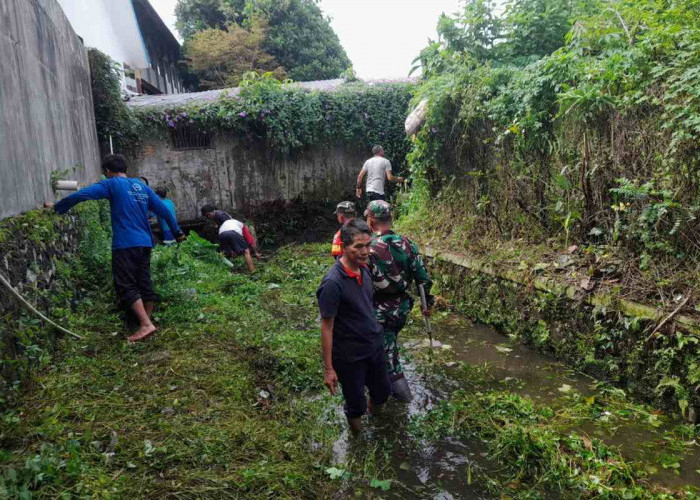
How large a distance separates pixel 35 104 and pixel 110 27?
1396 cm

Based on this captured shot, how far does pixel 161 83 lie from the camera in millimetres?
24562

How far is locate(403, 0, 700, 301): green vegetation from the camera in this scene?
4.15 m

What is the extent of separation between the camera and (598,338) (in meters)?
4.39

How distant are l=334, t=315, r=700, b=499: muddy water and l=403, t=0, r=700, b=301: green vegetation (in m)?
1.10

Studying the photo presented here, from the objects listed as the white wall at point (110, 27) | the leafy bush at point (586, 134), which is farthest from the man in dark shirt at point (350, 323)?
the white wall at point (110, 27)

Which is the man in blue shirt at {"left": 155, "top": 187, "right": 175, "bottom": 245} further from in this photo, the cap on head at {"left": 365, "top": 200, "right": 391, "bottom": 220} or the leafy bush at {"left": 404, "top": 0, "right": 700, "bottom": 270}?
the leafy bush at {"left": 404, "top": 0, "right": 700, "bottom": 270}

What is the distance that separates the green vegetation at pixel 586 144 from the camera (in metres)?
4.15

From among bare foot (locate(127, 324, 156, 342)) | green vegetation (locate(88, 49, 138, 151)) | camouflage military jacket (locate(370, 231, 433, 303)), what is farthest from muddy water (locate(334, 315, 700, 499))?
green vegetation (locate(88, 49, 138, 151))

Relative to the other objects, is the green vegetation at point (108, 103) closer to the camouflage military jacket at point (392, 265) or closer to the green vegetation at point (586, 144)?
the green vegetation at point (586, 144)

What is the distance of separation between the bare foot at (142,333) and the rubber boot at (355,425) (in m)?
2.61

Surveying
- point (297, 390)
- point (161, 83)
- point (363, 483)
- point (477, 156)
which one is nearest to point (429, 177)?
point (477, 156)

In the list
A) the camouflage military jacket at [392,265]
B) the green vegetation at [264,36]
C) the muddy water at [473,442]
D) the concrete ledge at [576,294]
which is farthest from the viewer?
the green vegetation at [264,36]

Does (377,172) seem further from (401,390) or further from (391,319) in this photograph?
(401,390)

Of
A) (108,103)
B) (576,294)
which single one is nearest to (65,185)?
(576,294)
